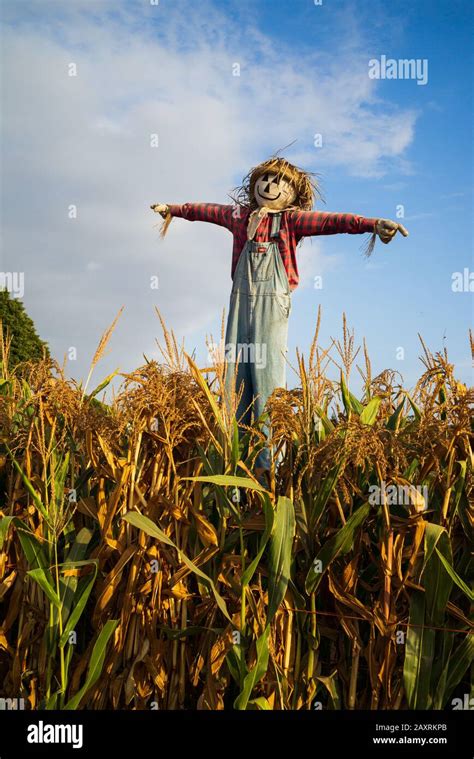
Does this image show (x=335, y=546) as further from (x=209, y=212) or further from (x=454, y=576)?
(x=209, y=212)

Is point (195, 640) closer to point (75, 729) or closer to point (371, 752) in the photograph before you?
point (75, 729)

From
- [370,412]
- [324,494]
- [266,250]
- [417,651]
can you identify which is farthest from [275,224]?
[417,651]

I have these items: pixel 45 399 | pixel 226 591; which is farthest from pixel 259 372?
pixel 226 591

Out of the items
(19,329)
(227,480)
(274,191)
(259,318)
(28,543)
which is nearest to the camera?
(227,480)

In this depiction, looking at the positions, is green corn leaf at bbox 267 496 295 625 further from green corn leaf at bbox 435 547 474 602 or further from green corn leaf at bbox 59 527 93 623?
green corn leaf at bbox 59 527 93 623

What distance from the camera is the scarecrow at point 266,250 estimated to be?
15.2 feet

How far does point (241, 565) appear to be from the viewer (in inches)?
80.3

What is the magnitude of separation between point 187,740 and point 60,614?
54 centimetres

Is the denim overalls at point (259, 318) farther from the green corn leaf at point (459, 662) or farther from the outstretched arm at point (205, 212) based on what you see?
the green corn leaf at point (459, 662)

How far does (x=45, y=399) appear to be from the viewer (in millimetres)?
2457

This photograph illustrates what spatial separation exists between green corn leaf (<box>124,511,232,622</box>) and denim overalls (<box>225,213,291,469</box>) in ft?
8.60

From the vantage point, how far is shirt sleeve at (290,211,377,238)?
15.5 feet

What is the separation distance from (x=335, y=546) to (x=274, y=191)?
3.60 m

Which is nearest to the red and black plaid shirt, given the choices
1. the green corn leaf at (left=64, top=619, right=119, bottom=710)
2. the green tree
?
the green corn leaf at (left=64, top=619, right=119, bottom=710)
